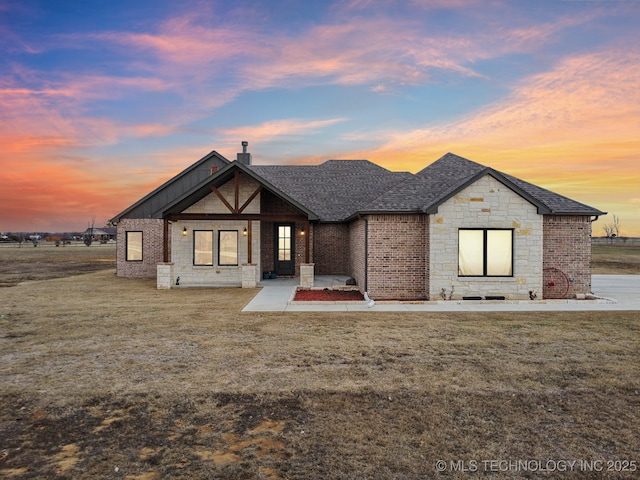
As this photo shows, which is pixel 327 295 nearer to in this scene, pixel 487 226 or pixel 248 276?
pixel 248 276

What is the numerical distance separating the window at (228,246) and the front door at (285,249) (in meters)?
2.62

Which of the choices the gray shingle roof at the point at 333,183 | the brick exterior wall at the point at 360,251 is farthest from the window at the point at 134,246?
the brick exterior wall at the point at 360,251

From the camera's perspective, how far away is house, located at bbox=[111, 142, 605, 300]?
1320 cm

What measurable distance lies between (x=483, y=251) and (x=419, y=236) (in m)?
2.36

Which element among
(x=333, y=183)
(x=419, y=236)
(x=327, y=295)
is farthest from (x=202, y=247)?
(x=419, y=236)

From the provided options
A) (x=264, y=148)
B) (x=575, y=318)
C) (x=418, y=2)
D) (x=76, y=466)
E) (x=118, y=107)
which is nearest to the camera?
(x=76, y=466)

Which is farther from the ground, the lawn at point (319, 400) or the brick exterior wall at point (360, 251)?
the brick exterior wall at point (360, 251)

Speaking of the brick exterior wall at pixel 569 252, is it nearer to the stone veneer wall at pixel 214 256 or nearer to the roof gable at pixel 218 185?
the roof gable at pixel 218 185

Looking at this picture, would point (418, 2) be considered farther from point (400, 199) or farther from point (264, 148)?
point (264, 148)

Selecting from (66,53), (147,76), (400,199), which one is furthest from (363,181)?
(66,53)

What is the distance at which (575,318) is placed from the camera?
34.6ft

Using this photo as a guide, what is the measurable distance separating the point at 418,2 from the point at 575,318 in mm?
13005

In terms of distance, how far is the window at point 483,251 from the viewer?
1339 centimetres

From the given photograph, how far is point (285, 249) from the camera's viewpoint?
2042 cm
